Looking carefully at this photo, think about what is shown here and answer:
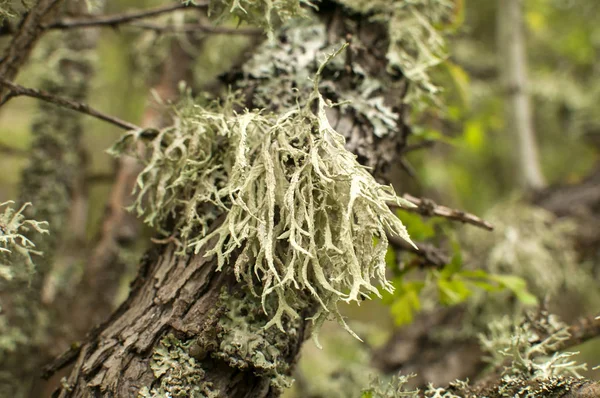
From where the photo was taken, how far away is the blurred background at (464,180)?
153 cm

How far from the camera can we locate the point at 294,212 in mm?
673

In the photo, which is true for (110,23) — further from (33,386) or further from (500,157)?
(500,157)

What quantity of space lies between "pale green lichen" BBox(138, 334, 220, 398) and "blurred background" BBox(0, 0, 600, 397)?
55 cm

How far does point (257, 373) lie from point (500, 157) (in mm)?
2951

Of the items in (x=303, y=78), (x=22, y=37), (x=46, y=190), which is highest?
(x=303, y=78)

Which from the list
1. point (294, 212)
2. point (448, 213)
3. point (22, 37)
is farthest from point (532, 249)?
point (22, 37)

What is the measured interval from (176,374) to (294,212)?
1.01ft

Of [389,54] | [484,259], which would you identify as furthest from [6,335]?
[484,259]

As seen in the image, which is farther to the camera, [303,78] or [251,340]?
[303,78]

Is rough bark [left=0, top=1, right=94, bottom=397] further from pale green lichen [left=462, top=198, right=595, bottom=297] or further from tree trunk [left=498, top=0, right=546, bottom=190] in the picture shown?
tree trunk [left=498, top=0, right=546, bottom=190]

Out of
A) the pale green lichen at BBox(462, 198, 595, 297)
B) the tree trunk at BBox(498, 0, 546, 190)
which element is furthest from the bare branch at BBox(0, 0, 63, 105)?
the tree trunk at BBox(498, 0, 546, 190)

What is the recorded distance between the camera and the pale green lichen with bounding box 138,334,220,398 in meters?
0.69

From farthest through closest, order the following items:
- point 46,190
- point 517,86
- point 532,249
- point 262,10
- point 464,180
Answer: point 464,180
point 517,86
point 532,249
point 46,190
point 262,10

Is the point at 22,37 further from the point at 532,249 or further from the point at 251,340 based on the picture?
the point at 532,249
